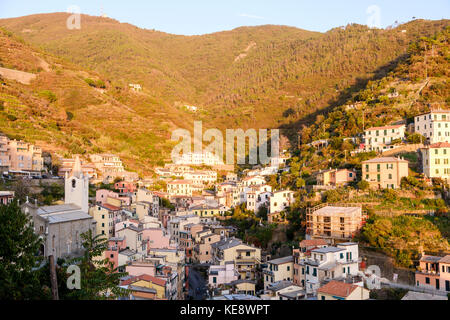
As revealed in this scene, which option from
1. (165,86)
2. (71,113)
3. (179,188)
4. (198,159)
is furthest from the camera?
(165,86)

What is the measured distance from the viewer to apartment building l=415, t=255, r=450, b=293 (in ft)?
63.5

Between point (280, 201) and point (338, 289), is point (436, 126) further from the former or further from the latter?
point (338, 289)

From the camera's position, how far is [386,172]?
2888 centimetres

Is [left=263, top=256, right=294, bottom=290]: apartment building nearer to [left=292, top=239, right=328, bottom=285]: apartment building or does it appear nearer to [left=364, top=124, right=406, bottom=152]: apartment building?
[left=292, top=239, right=328, bottom=285]: apartment building

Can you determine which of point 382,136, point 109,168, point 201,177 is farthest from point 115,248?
point 201,177

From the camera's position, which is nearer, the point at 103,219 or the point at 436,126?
the point at 103,219

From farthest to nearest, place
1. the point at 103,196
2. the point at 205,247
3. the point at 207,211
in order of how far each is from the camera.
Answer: the point at 207,211 → the point at 103,196 → the point at 205,247

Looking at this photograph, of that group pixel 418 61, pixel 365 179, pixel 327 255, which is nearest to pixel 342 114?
pixel 418 61

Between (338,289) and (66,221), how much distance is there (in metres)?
15.6

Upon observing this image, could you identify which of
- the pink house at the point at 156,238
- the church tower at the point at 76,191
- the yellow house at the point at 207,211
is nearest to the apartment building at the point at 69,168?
the yellow house at the point at 207,211

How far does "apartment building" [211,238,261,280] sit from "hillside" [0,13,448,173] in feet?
105

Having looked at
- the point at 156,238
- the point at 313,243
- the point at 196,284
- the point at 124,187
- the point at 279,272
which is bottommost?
the point at 196,284

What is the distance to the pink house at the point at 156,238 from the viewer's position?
2847 centimetres

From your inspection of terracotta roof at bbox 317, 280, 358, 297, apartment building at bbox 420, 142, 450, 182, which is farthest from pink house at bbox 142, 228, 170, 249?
apartment building at bbox 420, 142, 450, 182
